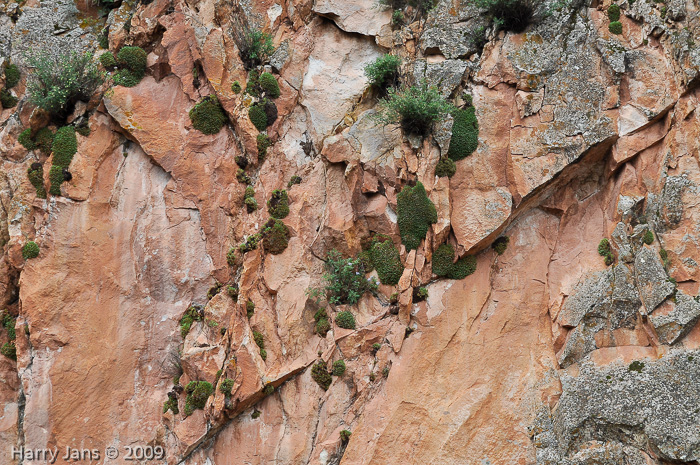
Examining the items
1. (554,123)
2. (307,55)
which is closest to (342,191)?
(307,55)

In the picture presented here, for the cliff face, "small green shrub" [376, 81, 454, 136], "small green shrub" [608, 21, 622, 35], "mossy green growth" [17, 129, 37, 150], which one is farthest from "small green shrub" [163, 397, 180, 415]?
"small green shrub" [608, 21, 622, 35]

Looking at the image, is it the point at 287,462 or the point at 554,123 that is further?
the point at 554,123

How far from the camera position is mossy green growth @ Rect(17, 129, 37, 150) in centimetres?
1712

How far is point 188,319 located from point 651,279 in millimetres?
13567

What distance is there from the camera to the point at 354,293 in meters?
15.2

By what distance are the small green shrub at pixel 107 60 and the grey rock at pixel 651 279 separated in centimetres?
1822

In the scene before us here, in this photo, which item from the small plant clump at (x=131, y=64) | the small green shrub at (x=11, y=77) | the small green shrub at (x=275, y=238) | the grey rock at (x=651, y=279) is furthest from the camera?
the small green shrub at (x=11, y=77)

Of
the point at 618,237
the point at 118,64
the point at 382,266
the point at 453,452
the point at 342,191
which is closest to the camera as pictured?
the point at 453,452

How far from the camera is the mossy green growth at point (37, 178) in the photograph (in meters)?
16.5

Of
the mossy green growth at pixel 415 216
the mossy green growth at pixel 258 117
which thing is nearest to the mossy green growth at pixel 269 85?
the mossy green growth at pixel 258 117

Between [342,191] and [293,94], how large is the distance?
13.9ft

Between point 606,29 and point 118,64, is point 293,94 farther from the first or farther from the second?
point 606,29

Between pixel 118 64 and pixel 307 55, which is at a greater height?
pixel 118 64

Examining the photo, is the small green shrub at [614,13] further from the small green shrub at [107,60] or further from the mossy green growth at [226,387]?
the small green shrub at [107,60]
